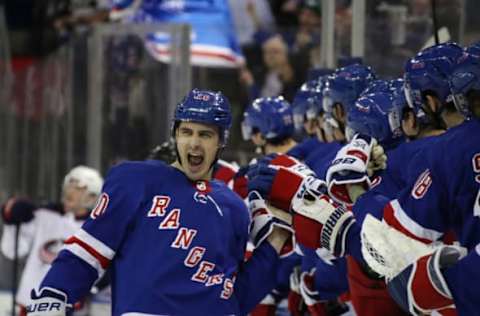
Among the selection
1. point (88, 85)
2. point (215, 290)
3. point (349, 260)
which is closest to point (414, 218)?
point (215, 290)

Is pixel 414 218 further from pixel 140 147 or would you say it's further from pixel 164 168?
pixel 140 147

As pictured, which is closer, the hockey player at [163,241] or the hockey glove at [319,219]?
the hockey glove at [319,219]

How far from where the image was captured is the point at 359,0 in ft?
21.9

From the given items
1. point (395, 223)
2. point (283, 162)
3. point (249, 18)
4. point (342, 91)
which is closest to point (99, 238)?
point (283, 162)

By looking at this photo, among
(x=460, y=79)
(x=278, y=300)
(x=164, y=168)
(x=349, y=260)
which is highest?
(x=460, y=79)

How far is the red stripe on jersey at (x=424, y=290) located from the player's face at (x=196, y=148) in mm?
1166

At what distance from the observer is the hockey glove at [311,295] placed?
6.16 metres

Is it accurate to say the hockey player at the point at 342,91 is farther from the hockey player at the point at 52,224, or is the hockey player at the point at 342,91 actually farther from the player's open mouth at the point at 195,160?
the hockey player at the point at 52,224

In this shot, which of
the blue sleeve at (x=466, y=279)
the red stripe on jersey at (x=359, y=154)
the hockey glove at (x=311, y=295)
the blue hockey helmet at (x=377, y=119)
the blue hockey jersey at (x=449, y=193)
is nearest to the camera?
the blue sleeve at (x=466, y=279)

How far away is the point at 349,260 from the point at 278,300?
1915mm

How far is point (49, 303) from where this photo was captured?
450cm

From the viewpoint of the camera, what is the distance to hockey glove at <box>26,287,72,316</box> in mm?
4492

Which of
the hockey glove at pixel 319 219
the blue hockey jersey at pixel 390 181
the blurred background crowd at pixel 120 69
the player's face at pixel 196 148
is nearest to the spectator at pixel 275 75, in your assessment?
the blurred background crowd at pixel 120 69

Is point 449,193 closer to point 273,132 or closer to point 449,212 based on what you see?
point 449,212
